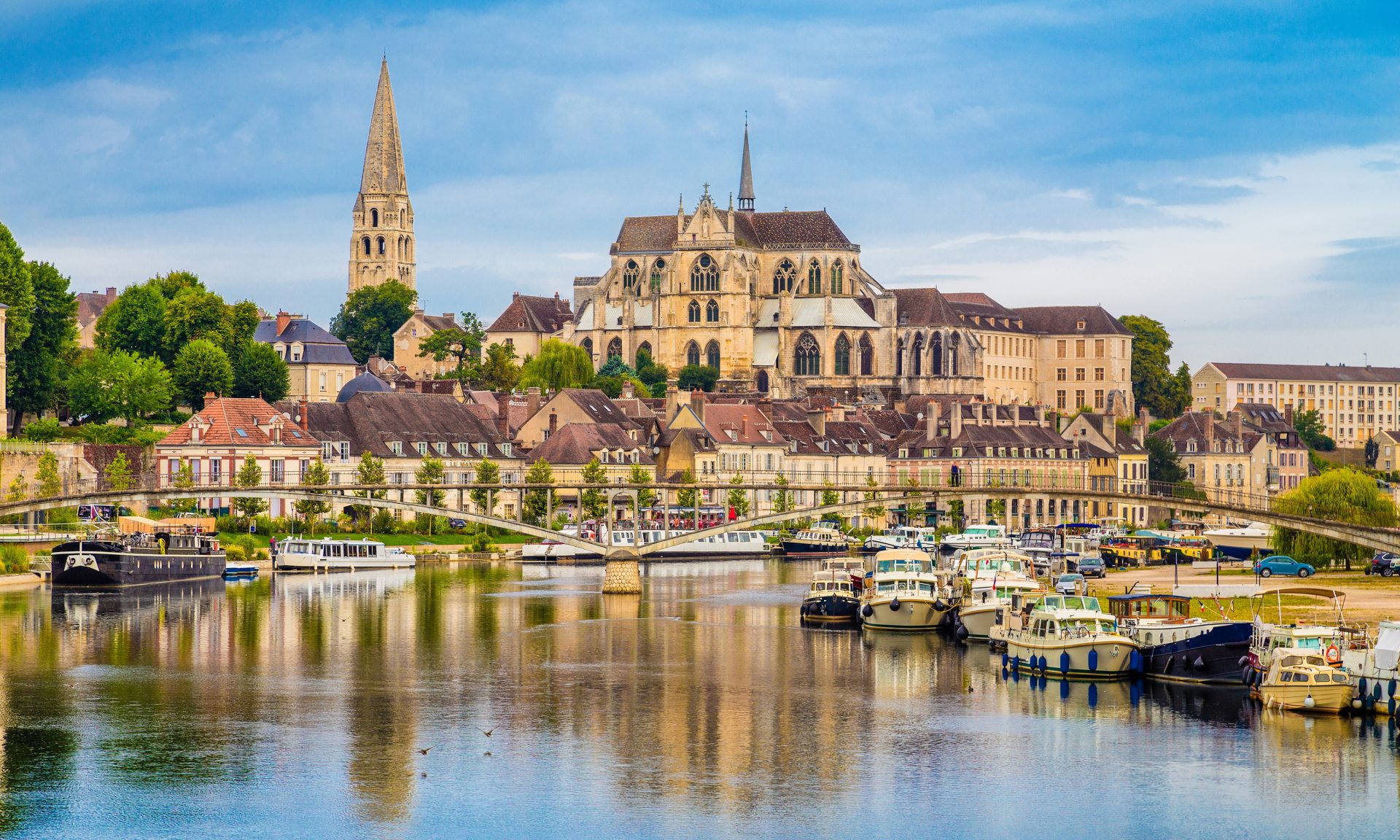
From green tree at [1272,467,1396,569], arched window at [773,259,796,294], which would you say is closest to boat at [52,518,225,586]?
green tree at [1272,467,1396,569]

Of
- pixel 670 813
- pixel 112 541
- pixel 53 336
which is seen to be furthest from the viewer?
pixel 53 336

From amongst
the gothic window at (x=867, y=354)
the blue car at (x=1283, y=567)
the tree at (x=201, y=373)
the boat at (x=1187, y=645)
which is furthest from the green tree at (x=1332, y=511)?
the gothic window at (x=867, y=354)

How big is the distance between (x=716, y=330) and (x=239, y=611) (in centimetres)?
11902

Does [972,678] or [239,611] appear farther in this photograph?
[239,611]

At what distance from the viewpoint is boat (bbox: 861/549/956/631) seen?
229ft

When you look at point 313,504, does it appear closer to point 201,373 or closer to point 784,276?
point 201,373

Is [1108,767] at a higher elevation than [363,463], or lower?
lower

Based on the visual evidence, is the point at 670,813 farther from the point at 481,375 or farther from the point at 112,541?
the point at 481,375

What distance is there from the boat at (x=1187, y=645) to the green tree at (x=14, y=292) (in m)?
69.1

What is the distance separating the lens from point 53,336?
396 feet

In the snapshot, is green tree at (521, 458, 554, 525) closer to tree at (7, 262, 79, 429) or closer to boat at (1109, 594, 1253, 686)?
tree at (7, 262, 79, 429)

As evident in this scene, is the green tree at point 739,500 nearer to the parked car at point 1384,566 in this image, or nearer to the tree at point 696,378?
the parked car at point 1384,566

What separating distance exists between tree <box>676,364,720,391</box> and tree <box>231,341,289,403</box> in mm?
56575

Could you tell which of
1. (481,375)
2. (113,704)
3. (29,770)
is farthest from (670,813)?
(481,375)
